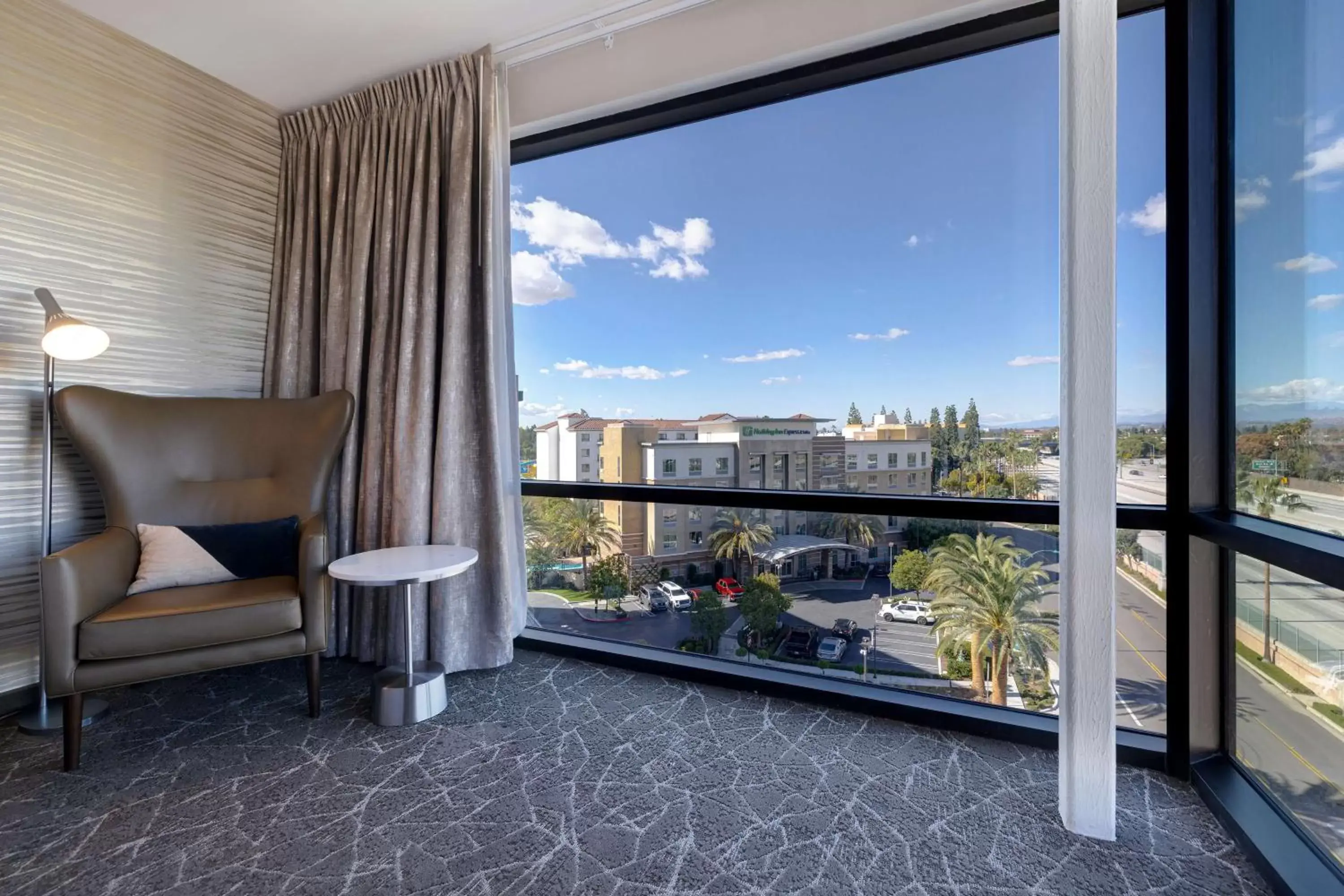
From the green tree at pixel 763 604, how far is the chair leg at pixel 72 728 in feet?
7.31

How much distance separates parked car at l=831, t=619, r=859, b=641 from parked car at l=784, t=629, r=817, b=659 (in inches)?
3.4

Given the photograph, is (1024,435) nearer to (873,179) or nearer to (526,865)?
(873,179)

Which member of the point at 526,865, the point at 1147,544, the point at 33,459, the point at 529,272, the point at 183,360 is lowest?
the point at 526,865

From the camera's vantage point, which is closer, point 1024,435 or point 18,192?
point 1024,435

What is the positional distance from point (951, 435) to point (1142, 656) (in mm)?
877

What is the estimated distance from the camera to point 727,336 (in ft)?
7.80

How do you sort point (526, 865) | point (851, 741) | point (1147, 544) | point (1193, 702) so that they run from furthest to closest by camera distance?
1. point (851, 741)
2. point (1147, 544)
3. point (1193, 702)
4. point (526, 865)

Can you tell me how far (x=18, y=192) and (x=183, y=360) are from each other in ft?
2.53

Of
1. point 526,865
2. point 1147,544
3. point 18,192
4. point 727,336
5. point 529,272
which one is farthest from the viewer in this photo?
point 529,272

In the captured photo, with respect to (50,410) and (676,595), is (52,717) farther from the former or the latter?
(676,595)

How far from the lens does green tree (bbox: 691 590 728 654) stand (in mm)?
2428

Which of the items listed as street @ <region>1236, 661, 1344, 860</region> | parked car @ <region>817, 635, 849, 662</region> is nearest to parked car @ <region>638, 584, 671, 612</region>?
parked car @ <region>817, 635, 849, 662</region>

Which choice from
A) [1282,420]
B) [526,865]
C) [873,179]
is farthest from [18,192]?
[1282,420]

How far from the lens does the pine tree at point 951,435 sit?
2.02 metres
